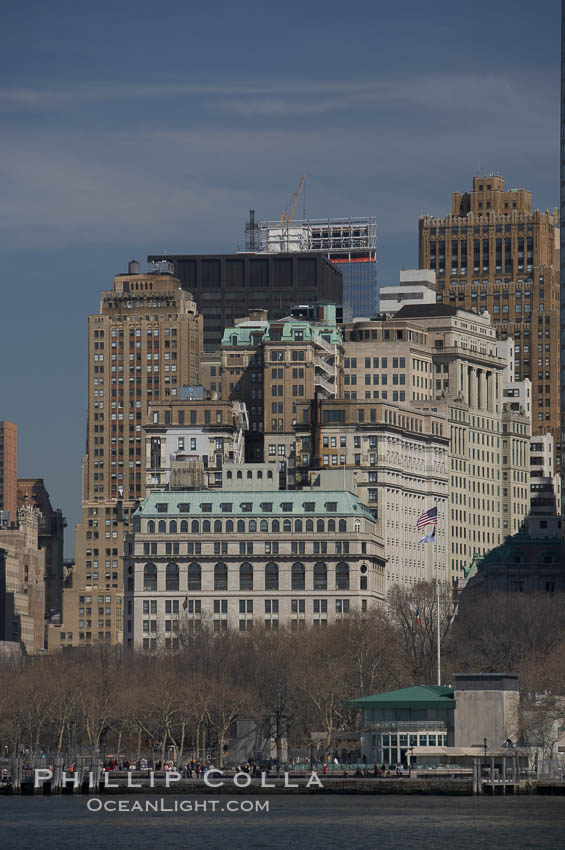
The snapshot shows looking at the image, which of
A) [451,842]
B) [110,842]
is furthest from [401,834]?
[110,842]

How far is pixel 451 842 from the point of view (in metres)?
189

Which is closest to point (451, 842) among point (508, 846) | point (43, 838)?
point (508, 846)

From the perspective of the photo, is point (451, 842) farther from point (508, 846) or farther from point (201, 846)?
point (201, 846)

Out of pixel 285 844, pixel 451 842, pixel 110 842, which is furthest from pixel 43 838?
pixel 451 842

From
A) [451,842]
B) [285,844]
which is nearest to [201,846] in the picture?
[285,844]

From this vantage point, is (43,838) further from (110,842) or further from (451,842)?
(451,842)

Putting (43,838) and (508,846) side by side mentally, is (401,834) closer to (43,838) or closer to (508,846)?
(508,846)

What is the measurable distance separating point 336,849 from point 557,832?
62.8 ft

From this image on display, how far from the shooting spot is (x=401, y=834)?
195 metres

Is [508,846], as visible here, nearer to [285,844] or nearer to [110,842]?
[285,844]

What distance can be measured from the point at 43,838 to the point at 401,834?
90.5ft

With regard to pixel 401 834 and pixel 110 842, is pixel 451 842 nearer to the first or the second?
pixel 401 834

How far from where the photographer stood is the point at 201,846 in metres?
190

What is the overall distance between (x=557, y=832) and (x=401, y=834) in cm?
1200
